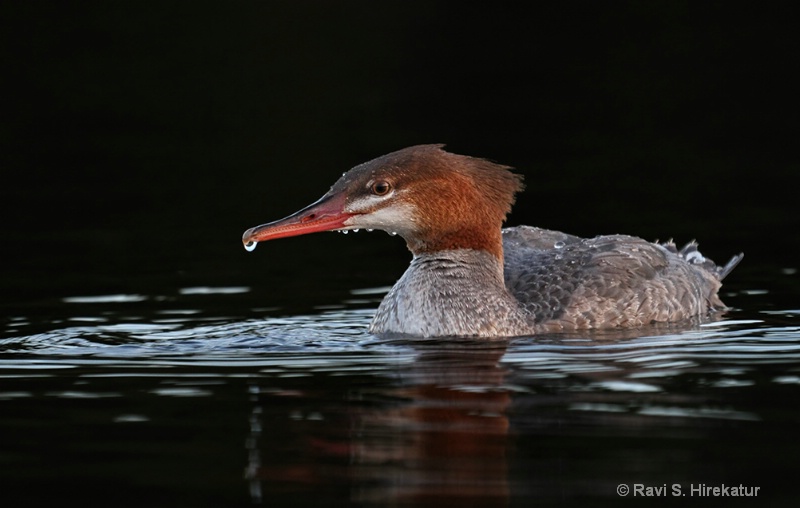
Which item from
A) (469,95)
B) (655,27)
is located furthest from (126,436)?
(655,27)

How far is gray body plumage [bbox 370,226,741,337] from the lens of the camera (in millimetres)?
11852

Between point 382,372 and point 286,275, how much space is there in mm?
4900

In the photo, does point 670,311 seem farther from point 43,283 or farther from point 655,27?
point 655,27

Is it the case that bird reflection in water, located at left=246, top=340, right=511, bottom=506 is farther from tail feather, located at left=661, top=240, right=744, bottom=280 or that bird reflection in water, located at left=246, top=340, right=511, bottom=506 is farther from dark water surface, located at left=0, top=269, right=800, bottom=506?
tail feather, located at left=661, top=240, right=744, bottom=280

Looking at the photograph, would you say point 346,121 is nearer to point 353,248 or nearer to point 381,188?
point 353,248

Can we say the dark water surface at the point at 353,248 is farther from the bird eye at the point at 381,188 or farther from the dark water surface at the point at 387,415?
the bird eye at the point at 381,188

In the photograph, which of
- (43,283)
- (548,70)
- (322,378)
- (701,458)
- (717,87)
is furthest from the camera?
(548,70)

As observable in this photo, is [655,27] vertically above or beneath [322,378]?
above

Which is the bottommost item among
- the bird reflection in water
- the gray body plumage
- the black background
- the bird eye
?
the bird reflection in water

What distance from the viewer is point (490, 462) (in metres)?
7.99

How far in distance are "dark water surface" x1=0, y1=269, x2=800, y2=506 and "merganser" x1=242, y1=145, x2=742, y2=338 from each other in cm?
34

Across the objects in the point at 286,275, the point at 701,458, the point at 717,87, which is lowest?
the point at 701,458

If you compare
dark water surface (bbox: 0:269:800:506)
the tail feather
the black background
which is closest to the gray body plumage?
dark water surface (bbox: 0:269:800:506)

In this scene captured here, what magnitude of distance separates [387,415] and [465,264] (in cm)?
328
